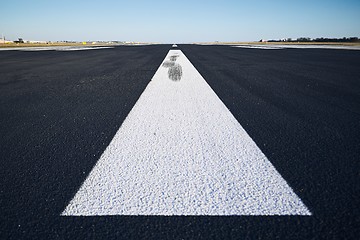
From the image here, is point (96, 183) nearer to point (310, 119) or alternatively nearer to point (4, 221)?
point (4, 221)

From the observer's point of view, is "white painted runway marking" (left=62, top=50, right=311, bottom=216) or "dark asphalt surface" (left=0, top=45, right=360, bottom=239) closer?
"dark asphalt surface" (left=0, top=45, right=360, bottom=239)

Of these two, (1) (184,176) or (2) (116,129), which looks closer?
(1) (184,176)

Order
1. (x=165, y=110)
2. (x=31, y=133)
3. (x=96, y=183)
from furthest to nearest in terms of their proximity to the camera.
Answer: (x=165, y=110)
(x=31, y=133)
(x=96, y=183)

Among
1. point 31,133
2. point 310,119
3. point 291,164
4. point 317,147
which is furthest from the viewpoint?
point 310,119

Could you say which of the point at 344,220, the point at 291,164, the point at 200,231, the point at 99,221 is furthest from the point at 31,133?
the point at 344,220

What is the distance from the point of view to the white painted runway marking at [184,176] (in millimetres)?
1209

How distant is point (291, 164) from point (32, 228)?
1.60 m

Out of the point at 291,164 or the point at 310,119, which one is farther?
the point at 310,119

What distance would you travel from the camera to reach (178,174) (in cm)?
150

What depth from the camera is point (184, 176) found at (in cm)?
148

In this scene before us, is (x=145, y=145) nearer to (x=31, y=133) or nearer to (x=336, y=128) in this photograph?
(x=31, y=133)

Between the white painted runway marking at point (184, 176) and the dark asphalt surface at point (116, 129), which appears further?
the white painted runway marking at point (184, 176)

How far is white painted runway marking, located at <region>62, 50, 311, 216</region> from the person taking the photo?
1209 mm

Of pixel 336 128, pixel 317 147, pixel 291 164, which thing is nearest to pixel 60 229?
pixel 291 164
